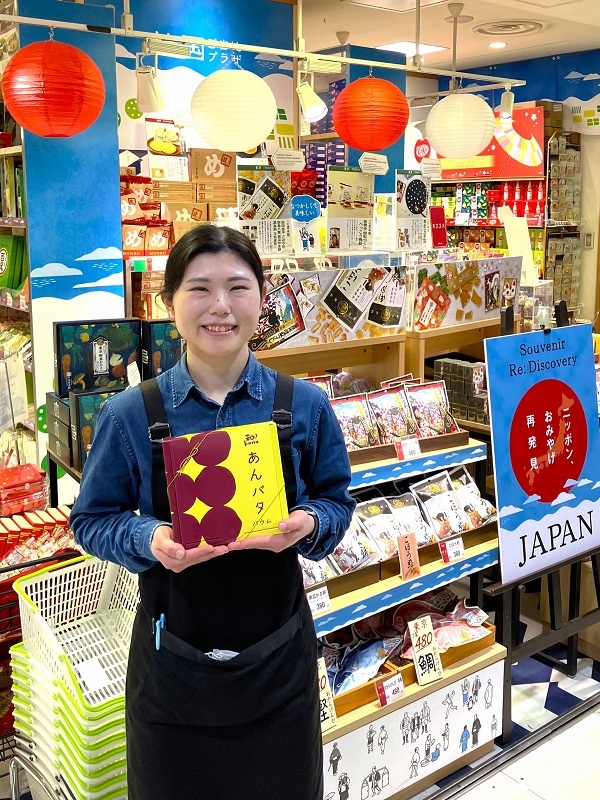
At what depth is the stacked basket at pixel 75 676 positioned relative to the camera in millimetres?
1822

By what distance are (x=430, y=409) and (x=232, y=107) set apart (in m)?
1.64

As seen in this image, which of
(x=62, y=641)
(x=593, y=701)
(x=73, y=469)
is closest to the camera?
(x=62, y=641)

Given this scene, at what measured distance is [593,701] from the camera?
312 centimetres

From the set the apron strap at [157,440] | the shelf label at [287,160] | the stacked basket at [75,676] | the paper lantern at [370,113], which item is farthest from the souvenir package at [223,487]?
the paper lantern at [370,113]

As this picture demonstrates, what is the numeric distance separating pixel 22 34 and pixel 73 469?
2.87 m

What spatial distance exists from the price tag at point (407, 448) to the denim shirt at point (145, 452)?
45.6 inches

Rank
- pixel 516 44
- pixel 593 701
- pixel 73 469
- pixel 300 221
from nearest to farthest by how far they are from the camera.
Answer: pixel 73 469 < pixel 593 701 < pixel 300 221 < pixel 516 44

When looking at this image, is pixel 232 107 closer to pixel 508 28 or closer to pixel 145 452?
pixel 145 452

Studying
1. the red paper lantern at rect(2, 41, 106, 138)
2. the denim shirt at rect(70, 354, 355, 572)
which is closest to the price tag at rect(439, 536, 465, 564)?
the denim shirt at rect(70, 354, 355, 572)

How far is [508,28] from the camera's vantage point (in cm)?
718

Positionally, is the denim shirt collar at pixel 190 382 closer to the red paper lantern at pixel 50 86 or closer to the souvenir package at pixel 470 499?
the souvenir package at pixel 470 499

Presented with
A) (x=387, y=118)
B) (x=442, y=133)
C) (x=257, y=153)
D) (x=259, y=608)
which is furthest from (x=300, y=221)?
(x=257, y=153)

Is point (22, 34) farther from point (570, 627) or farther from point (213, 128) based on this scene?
point (570, 627)

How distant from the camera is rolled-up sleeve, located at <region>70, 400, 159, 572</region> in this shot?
57.0 inches
